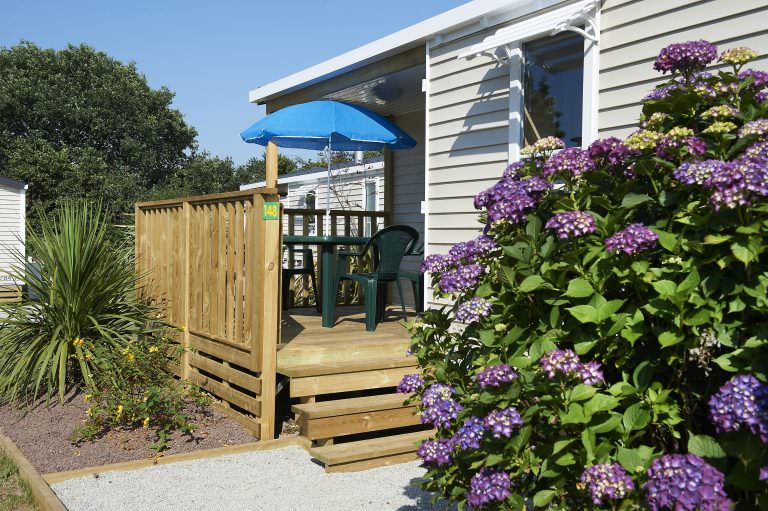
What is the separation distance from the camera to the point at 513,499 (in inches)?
89.1

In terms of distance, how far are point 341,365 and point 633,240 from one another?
9.83ft

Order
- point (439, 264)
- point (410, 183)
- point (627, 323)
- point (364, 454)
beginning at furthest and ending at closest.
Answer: point (410, 183), point (364, 454), point (439, 264), point (627, 323)

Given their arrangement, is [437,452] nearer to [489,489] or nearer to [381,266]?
[489,489]

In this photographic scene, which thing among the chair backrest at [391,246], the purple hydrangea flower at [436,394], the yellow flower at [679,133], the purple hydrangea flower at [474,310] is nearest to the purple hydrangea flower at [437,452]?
the purple hydrangea flower at [436,394]

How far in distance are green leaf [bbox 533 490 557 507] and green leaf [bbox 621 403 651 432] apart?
11.4 inches

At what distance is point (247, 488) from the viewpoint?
12.8 feet

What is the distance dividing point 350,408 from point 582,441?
2539mm

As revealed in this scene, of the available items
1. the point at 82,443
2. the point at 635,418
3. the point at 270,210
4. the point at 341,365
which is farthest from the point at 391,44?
the point at 635,418

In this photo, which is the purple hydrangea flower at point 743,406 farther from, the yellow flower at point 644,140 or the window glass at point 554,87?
the window glass at point 554,87

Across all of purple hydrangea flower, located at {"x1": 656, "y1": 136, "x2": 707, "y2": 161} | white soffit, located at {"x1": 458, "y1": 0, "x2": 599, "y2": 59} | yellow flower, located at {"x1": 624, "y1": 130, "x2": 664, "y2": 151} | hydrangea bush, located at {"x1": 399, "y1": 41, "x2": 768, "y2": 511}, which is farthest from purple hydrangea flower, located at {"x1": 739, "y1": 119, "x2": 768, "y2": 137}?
white soffit, located at {"x1": 458, "y1": 0, "x2": 599, "y2": 59}

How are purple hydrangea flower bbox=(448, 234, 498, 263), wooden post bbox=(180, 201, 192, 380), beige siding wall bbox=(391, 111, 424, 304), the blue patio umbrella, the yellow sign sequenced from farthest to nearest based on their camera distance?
1. beige siding wall bbox=(391, 111, 424, 304)
2. the blue patio umbrella
3. wooden post bbox=(180, 201, 192, 380)
4. the yellow sign
5. purple hydrangea flower bbox=(448, 234, 498, 263)

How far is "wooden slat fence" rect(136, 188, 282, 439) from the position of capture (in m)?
4.69

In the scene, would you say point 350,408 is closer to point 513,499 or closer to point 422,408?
point 422,408

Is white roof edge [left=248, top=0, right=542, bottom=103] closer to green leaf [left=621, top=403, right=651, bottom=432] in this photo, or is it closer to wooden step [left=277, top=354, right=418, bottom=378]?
wooden step [left=277, top=354, right=418, bottom=378]
